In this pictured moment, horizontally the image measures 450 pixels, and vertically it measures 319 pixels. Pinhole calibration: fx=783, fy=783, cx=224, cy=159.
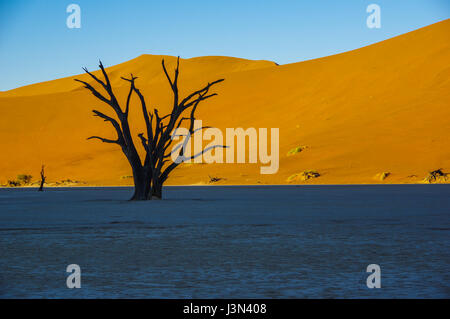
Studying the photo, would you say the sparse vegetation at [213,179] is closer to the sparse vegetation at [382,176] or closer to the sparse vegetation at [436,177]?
the sparse vegetation at [382,176]

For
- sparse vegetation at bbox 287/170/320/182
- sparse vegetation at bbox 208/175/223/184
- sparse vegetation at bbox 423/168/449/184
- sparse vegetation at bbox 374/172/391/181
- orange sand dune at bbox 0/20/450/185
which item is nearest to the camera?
sparse vegetation at bbox 423/168/449/184

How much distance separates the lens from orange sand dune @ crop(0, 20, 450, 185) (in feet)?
190

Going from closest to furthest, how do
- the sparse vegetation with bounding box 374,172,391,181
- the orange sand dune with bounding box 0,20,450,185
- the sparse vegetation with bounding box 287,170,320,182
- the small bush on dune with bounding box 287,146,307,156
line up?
the sparse vegetation with bounding box 374,172,391,181 < the sparse vegetation with bounding box 287,170,320,182 < the orange sand dune with bounding box 0,20,450,185 < the small bush on dune with bounding box 287,146,307,156

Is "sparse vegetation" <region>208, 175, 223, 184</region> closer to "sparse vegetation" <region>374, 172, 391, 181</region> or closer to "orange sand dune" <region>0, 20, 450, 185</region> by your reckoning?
"orange sand dune" <region>0, 20, 450, 185</region>

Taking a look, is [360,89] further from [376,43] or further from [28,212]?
[28,212]

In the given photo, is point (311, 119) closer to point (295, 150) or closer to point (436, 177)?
point (295, 150)

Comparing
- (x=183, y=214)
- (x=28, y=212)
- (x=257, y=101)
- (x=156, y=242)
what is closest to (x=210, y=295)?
(x=156, y=242)

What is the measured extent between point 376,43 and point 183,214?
7372cm

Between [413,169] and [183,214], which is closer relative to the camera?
[183,214]

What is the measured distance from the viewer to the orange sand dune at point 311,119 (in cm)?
5784

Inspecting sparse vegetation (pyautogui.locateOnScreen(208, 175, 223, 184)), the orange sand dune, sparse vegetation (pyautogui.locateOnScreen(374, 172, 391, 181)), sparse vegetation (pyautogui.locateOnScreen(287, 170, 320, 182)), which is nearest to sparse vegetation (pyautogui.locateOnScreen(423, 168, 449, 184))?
the orange sand dune

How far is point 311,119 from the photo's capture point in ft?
238

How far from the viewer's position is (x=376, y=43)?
8988 centimetres

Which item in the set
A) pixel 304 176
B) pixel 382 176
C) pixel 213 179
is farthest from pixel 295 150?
pixel 382 176
